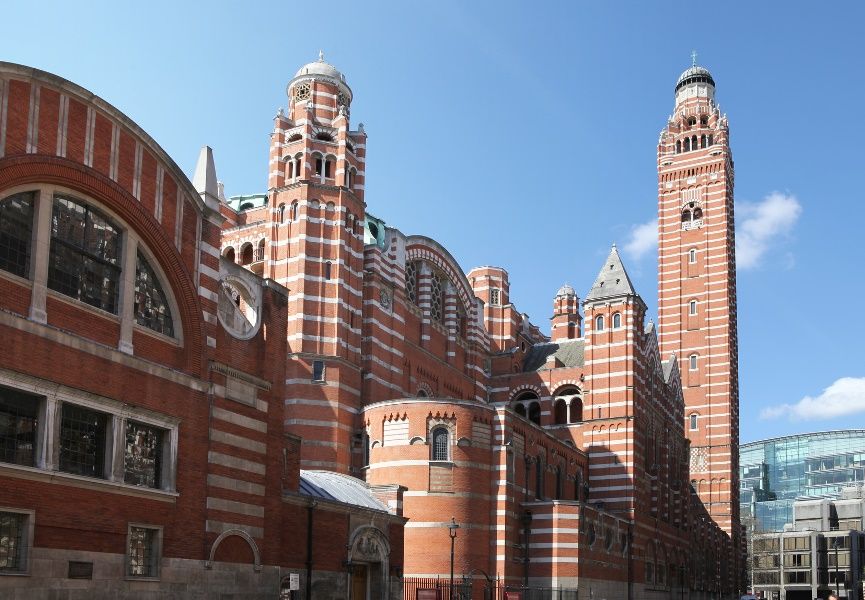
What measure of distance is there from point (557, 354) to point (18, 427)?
2230 inches

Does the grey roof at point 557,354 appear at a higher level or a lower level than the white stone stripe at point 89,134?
higher

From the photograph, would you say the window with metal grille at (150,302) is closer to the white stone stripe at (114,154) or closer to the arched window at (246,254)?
the white stone stripe at (114,154)

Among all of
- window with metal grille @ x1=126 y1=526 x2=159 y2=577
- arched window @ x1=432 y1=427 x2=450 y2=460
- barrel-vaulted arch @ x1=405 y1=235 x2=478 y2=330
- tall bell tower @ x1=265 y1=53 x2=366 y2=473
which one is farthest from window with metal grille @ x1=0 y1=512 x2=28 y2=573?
barrel-vaulted arch @ x1=405 y1=235 x2=478 y2=330

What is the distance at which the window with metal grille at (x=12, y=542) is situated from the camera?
22469 millimetres

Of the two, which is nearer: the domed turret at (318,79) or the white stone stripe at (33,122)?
the white stone stripe at (33,122)

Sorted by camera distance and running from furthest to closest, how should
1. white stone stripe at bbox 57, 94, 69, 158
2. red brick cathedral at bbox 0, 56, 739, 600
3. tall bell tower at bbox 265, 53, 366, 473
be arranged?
tall bell tower at bbox 265, 53, 366, 473
white stone stripe at bbox 57, 94, 69, 158
red brick cathedral at bbox 0, 56, 739, 600

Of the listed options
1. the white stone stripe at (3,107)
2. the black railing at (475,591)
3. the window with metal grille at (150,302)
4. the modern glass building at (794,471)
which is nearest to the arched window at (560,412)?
the black railing at (475,591)

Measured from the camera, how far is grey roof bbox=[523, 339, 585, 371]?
7544 cm

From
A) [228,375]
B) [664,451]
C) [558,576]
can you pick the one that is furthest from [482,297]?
[228,375]

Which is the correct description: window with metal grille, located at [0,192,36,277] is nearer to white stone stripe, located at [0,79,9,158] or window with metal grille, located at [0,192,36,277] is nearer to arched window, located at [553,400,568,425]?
white stone stripe, located at [0,79,9,158]

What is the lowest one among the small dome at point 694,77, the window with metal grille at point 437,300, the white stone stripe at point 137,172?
the white stone stripe at point 137,172

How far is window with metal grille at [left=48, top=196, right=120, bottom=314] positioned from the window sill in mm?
4183

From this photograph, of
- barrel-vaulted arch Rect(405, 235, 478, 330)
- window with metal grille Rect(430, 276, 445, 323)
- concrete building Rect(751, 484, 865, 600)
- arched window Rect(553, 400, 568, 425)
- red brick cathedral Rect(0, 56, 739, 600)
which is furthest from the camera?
concrete building Rect(751, 484, 865, 600)

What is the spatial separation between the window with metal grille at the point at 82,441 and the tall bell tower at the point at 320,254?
27.2 meters
